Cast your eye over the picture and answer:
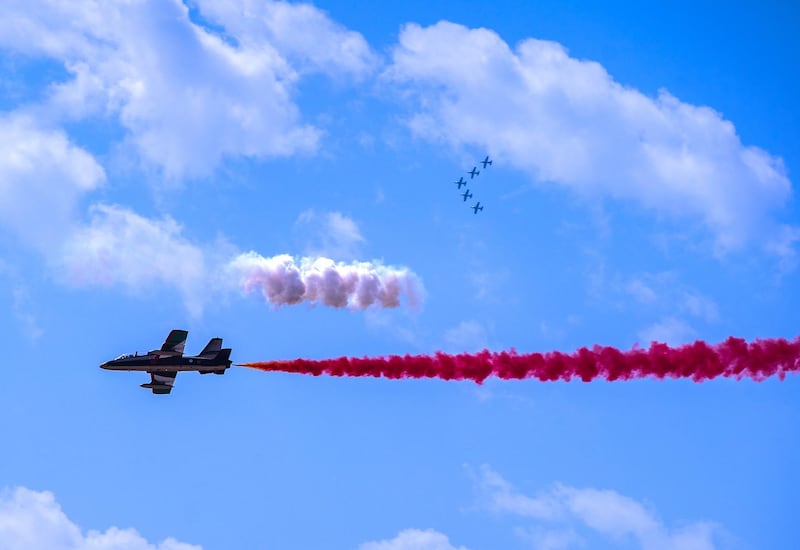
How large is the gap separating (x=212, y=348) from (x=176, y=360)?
11.2ft

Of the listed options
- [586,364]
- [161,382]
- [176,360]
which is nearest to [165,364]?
[176,360]

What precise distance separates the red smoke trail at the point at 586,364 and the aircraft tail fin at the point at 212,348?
179 inches

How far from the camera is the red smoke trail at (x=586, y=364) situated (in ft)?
319

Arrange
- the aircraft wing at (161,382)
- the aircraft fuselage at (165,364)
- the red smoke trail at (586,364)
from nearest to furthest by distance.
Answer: the red smoke trail at (586,364)
the aircraft fuselage at (165,364)
the aircraft wing at (161,382)

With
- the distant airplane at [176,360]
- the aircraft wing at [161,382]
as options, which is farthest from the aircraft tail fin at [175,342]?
the aircraft wing at [161,382]

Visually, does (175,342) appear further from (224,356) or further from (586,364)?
(586,364)

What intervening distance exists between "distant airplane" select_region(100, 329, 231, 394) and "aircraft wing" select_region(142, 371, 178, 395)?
1.96 metres

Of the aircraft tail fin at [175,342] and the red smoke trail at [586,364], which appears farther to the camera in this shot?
the aircraft tail fin at [175,342]

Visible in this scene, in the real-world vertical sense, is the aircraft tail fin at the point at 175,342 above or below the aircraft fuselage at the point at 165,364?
above

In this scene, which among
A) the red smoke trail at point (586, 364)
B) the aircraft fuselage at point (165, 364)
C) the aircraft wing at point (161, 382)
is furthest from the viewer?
the aircraft wing at point (161, 382)

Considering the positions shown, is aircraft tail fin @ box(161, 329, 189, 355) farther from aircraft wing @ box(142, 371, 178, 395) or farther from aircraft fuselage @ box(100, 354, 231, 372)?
aircraft wing @ box(142, 371, 178, 395)

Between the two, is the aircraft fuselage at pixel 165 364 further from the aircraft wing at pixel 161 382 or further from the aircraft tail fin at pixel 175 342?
the aircraft wing at pixel 161 382

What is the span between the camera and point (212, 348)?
123312mm

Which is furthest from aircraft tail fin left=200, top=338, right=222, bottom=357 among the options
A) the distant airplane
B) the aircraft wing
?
the aircraft wing
